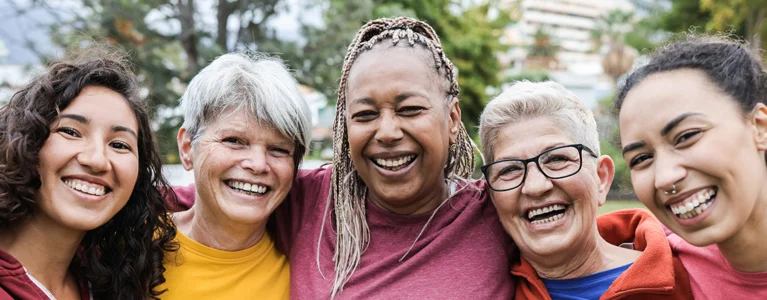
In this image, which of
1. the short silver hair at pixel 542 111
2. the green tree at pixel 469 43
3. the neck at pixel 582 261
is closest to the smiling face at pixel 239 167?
the short silver hair at pixel 542 111

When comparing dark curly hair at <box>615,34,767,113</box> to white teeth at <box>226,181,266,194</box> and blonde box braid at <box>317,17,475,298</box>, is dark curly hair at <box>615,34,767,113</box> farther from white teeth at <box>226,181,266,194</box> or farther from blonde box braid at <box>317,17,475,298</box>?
white teeth at <box>226,181,266,194</box>

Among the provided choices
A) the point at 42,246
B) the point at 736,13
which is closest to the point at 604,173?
the point at 42,246

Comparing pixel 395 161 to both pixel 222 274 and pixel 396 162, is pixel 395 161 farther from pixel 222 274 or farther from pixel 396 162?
pixel 222 274

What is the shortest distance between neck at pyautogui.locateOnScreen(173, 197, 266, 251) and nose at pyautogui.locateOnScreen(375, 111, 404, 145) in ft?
2.70

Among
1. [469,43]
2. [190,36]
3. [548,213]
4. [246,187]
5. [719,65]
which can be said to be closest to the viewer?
[719,65]

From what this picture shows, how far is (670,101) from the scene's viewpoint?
6.77 ft

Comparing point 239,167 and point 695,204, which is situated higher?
point 695,204

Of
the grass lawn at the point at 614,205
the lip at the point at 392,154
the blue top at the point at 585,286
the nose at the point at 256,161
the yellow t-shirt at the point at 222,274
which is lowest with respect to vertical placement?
the grass lawn at the point at 614,205

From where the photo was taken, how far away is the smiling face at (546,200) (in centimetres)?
249

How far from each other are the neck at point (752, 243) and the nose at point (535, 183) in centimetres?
67

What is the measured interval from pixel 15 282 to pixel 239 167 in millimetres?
997

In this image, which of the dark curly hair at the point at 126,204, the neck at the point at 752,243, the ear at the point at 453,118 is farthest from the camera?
the ear at the point at 453,118

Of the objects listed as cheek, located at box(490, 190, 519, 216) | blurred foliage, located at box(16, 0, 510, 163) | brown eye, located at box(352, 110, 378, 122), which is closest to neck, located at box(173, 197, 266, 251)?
brown eye, located at box(352, 110, 378, 122)

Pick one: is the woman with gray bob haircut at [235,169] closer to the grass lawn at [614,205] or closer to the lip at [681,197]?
the lip at [681,197]
